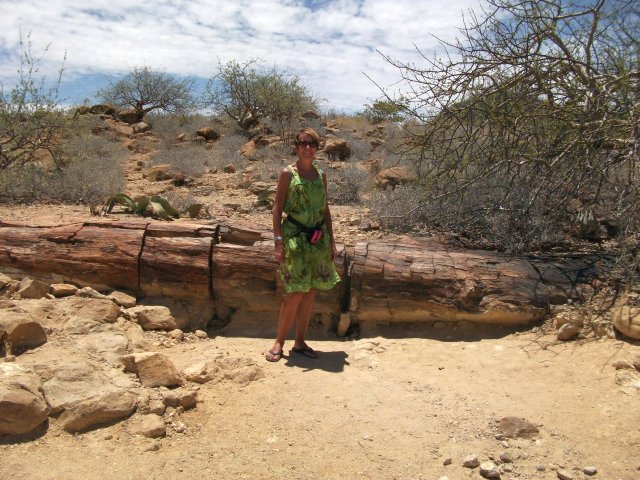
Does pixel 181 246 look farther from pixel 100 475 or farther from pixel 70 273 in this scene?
pixel 100 475

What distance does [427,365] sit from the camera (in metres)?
3.63

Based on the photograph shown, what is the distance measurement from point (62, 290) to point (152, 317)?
721 mm

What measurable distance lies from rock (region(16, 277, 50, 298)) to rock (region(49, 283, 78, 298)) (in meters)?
0.04

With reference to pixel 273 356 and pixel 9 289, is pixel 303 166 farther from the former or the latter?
pixel 9 289

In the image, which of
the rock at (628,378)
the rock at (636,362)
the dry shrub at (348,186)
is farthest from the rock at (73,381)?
the dry shrub at (348,186)

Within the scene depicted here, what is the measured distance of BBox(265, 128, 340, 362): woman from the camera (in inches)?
137

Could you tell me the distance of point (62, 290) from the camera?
419 cm

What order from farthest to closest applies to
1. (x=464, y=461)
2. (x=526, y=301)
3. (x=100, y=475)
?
(x=526, y=301), (x=464, y=461), (x=100, y=475)

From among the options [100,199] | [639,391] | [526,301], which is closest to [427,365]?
[526,301]

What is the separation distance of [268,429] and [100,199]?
5877 mm

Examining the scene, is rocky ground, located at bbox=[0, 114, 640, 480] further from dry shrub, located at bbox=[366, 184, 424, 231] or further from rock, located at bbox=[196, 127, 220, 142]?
rock, located at bbox=[196, 127, 220, 142]

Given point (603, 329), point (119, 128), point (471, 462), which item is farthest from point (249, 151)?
point (471, 462)

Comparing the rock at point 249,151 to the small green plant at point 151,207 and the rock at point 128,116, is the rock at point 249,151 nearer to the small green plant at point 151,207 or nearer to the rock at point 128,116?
the small green plant at point 151,207

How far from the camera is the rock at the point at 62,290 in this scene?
13.7ft
